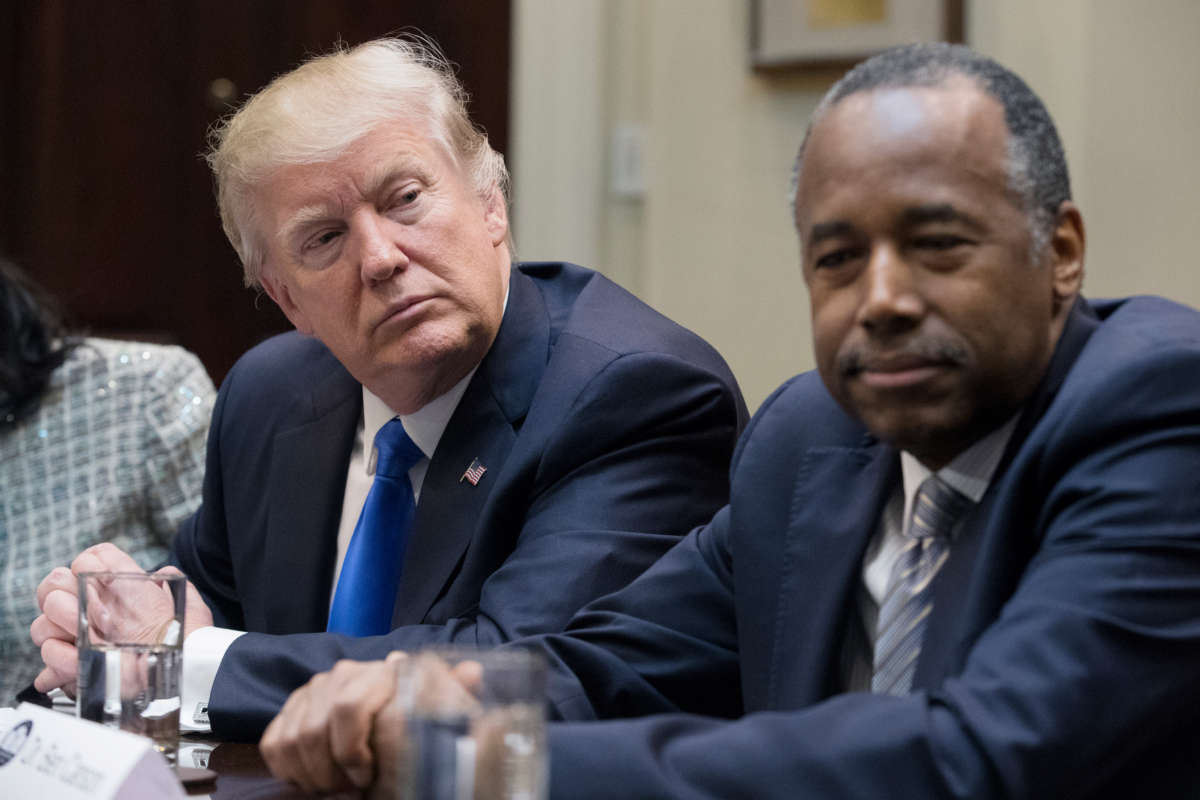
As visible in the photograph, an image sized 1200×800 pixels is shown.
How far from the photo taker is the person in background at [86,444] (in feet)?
8.94

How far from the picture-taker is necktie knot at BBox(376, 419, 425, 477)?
2.11 meters

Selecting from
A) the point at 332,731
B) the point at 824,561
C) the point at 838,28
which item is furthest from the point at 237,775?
the point at 838,28

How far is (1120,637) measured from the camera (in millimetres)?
1130

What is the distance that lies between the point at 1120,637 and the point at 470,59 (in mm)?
3248

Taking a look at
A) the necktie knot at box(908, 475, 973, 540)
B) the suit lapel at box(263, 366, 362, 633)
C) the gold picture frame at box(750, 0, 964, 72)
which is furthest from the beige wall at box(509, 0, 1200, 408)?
the necktie knot at box(908, 475, 973, 540)

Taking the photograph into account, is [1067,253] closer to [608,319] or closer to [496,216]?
[608,319]

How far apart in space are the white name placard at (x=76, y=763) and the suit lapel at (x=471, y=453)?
2.26 feet

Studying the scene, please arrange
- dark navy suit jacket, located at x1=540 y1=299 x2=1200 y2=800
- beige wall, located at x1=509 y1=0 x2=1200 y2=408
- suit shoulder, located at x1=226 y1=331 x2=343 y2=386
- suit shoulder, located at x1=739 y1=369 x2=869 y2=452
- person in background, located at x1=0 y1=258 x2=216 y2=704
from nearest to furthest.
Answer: dark navy suit jacket, located at x1=540 y1=299 x2=1200 y2=800 → suit shoulder, located at x1=739 y1=369 x2=869 y2=452 → suit shoulder, located at x1=226 y1=331 x2=343 y2=386 → person in background, located at x1=0 y1=258 x2=216 y2=704 → beige wall, located at x1=509 y1=0 x2=1200 y2=408

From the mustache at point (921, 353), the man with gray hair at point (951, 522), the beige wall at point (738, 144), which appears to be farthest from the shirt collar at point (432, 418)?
the beige wall at point (738, 144)

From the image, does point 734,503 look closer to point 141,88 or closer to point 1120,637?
point 1120,637

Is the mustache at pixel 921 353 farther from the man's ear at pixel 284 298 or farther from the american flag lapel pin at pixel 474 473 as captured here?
the man's ear at pixel 284 298

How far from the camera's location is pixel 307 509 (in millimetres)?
Answer: 2201

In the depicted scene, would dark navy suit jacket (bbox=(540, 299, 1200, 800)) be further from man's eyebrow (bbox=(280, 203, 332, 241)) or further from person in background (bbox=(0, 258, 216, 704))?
person in background (bbox=(0, 258, 216, 704))

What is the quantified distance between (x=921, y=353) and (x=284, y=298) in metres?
1.32
